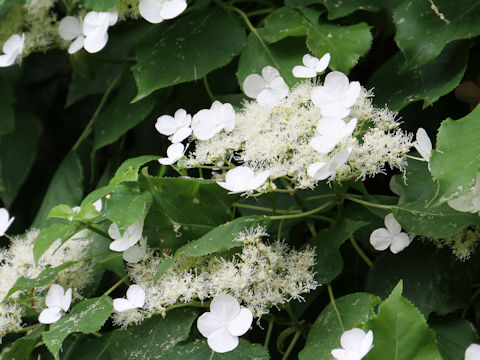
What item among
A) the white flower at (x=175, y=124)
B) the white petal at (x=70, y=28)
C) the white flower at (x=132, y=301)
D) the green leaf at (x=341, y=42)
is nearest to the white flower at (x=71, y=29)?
the white petal at (x=70, y=28)

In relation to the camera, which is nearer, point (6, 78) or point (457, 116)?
point (457, 116)

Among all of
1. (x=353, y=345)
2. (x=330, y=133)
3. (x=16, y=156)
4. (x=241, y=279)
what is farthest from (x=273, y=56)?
(x=16, y=156)

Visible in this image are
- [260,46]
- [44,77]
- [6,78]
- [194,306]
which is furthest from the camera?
[44,77]

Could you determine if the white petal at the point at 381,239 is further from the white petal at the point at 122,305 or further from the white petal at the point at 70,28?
the white petal at the point at 70,28

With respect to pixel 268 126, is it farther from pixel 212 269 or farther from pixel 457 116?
pixel 457 116

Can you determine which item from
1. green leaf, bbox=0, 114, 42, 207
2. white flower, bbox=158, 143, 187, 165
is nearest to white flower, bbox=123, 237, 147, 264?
white flower, bbox=158, 143, 187, 165

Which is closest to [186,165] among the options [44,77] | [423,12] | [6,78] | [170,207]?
[170,207]

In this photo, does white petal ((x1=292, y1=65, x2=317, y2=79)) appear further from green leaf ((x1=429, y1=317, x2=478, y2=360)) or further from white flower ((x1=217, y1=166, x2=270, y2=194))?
green leaf ((x1=429, y1=317, x2=478, y2=360))

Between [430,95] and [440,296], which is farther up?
[430,95]
